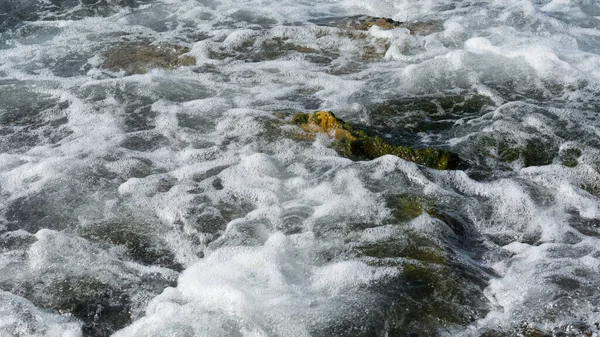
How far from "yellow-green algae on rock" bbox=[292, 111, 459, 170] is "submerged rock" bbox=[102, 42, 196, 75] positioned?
2649 millimetres

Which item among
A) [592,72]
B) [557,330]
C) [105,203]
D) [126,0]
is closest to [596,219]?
[557,330]

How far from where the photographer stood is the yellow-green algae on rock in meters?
5.53

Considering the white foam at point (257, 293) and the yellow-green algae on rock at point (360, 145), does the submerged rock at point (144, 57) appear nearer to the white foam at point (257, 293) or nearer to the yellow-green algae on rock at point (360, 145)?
the yellow-green algae on rock at point (360, 145)

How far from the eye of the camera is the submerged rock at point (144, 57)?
7996 mm

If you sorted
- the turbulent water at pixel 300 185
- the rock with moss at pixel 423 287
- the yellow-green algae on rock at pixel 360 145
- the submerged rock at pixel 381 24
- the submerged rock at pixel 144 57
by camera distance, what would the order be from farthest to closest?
the submerged rock at pixel 381 24 → the submerged rock at pixel 144 57 → the yellow-green algae on rock at pixel 360 145 → the turbulent water at pixel 300 185 → the rock with moss at pixel 423 287

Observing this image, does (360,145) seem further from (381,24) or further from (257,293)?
(381,24)

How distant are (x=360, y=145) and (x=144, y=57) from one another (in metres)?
3.90

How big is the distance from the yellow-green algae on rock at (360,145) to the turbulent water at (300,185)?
132 millimetres

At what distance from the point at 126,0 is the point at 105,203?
680 cm

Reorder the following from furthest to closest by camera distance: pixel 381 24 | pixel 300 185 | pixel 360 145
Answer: pixel 381 24, pixel 360 145, pixel 300 185

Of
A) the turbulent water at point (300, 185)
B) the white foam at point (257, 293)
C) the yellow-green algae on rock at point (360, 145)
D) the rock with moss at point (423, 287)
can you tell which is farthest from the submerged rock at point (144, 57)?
the rock with moss at point (423, 287)

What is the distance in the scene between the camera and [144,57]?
823cm

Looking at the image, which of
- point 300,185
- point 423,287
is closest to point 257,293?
point 423,287

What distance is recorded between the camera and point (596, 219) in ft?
15.5
